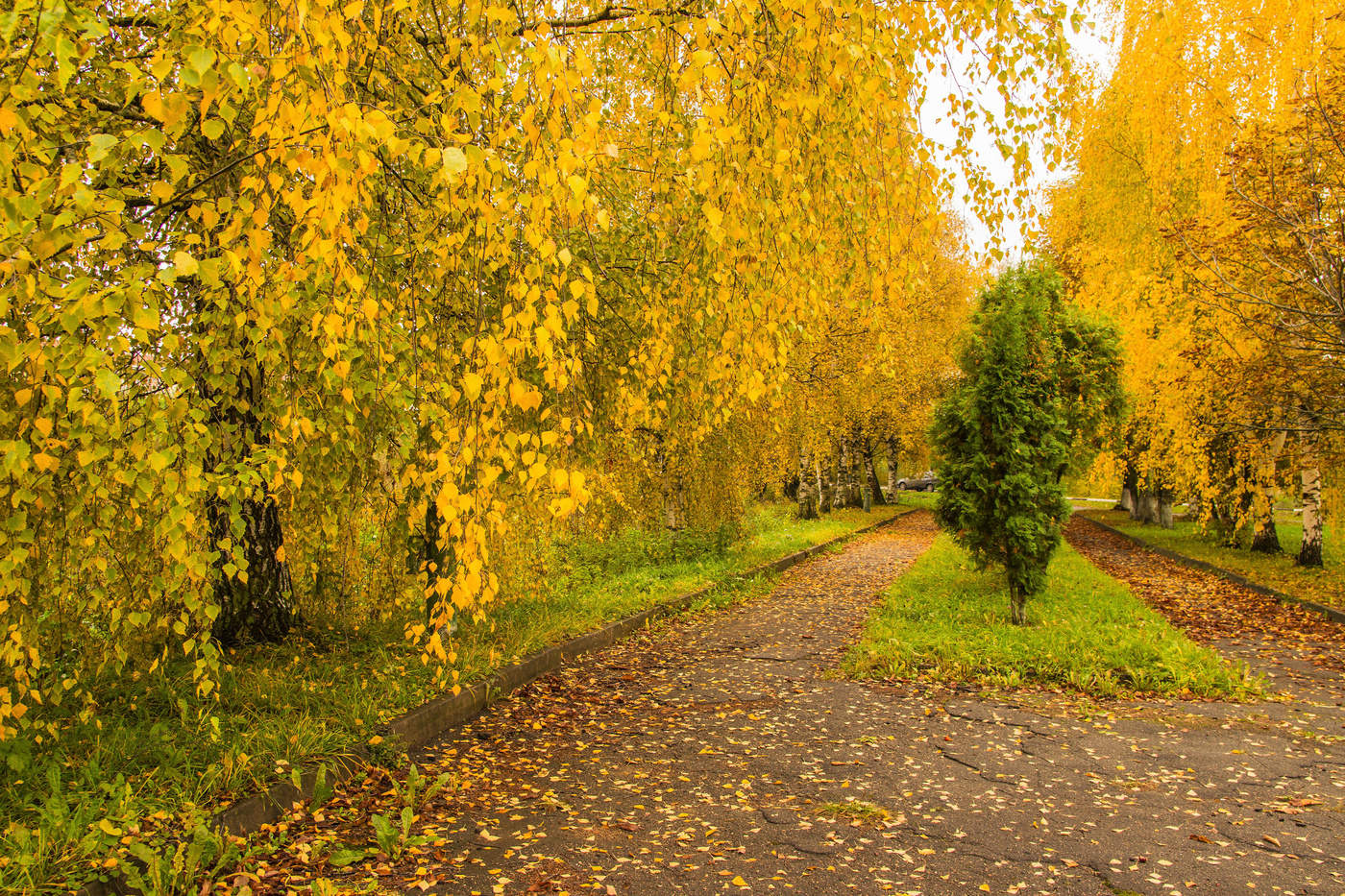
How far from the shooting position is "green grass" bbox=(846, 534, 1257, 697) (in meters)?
6.73

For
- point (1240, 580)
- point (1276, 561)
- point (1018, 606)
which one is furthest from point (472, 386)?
point (1276, 561)

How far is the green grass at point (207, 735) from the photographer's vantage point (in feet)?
10.7

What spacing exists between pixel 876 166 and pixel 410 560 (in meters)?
4.55

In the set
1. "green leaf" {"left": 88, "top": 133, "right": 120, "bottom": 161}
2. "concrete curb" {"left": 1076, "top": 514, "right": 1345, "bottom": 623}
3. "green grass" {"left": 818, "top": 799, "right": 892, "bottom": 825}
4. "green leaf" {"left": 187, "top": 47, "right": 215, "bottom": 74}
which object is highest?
"green leaf" {"left": 187, "top": 47, "right": 215, "bottom": 74}

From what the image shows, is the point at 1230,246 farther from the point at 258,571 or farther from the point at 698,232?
the point at 258,571

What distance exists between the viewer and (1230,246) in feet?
36.9

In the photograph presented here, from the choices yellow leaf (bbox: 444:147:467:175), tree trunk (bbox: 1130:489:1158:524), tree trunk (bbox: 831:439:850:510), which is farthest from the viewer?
tree trunk (bbox: 831:439:850:510)

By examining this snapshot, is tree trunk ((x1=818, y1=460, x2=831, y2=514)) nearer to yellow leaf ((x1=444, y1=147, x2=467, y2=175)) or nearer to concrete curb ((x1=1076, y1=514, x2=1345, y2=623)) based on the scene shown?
concrete curb ((x1=1076, y1=514, x2=1345, y2=623))

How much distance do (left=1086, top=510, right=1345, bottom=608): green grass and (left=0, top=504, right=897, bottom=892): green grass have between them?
10.4 meters

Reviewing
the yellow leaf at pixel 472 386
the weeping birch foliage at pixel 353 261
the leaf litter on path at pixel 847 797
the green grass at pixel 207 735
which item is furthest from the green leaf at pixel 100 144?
the leaf litter on path at pixel 847 797

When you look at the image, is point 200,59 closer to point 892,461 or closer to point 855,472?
point 892,461

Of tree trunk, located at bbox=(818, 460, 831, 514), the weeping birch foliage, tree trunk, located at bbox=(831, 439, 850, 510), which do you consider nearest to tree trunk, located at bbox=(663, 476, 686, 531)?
the weeping birch foliage

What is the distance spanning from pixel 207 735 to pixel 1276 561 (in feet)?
54.5

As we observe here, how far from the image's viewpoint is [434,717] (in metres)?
5.27
